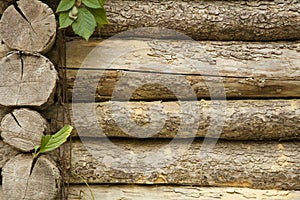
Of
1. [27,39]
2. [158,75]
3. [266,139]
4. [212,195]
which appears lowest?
[212,195]

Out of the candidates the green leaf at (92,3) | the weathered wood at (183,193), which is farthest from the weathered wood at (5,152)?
the green leaf at (92,3)

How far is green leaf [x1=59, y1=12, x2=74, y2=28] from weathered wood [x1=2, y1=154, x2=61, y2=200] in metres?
0.50

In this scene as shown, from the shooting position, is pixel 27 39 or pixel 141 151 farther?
pixel 141 151

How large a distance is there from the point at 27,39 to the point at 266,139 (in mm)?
1017

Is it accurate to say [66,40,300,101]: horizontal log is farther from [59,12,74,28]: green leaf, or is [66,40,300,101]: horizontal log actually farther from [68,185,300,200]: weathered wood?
[68,185,300,200]: weathered wood

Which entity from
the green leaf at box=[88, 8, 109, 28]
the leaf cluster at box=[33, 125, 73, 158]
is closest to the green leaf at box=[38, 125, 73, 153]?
the leaf cluster at box=[33, 125, 73, 158]

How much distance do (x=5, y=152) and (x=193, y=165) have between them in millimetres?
738

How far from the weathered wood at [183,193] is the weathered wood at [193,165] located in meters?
0.02

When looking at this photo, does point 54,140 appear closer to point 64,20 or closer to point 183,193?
point 64,20

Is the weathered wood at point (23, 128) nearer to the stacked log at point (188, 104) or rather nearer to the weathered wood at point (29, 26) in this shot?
the stacked log at point (188, 104)

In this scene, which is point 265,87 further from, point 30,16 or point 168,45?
point 30,16

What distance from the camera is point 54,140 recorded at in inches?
67.9

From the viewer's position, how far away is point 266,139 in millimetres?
1927

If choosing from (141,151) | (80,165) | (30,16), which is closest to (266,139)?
(141,151)
